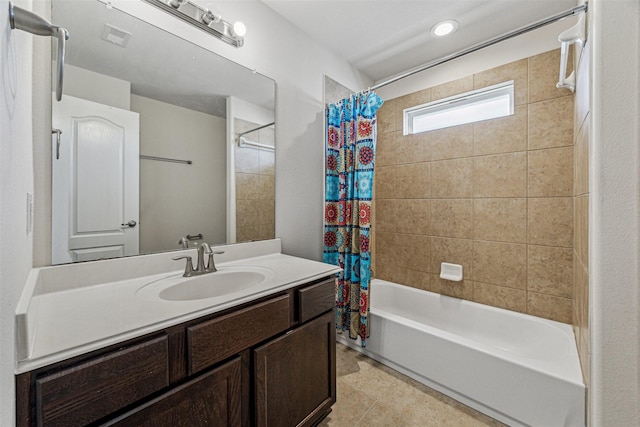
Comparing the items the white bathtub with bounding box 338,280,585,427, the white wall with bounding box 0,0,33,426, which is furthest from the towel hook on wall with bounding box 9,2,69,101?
the white bathtub with bounding box 338,280,585,427

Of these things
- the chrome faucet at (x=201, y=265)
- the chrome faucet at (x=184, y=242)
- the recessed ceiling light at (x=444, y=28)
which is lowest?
the chrome faucet at (x=201, y=265)

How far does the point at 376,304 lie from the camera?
255 centimetres

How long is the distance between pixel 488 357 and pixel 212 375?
1445mm

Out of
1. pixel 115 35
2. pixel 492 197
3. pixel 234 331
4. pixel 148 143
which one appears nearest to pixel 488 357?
pixel 492 197

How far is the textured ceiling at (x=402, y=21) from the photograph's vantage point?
174 cm

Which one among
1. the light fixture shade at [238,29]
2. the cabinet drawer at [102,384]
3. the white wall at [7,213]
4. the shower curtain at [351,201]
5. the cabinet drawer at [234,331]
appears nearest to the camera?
the white wall at [7,213]

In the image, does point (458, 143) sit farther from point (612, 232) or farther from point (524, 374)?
point (524, 374)

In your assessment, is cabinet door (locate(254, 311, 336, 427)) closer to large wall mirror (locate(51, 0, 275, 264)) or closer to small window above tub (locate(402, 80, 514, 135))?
large wall mirror (locate(51, 0, 275, 264))

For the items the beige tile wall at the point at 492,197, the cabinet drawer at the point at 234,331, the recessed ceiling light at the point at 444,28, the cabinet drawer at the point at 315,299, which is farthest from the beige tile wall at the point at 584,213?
the cabinet drawer at the point at 234,331

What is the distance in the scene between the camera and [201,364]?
88 centimetres

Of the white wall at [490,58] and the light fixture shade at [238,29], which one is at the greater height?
the white wall at [490,58]

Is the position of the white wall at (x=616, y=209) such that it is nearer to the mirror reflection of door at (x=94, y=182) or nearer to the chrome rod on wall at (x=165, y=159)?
the chrome rod on wall at (x=165, y=159)

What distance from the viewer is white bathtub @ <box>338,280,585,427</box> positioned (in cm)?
129

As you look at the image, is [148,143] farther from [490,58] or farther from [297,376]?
[490,58]
